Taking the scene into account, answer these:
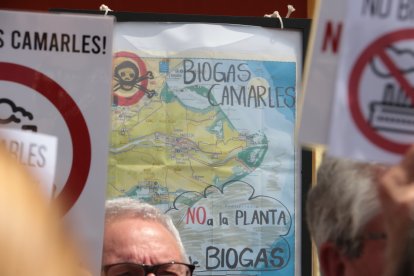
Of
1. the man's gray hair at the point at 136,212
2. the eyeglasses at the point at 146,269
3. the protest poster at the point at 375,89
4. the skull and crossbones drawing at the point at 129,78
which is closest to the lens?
the protest poster at the point at 375,89

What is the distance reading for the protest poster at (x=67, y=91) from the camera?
2.55 m

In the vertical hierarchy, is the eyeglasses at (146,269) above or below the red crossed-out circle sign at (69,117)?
below

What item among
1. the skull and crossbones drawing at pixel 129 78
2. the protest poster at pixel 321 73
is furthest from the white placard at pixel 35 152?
the skull and crossbones drawing at pixel 129 78

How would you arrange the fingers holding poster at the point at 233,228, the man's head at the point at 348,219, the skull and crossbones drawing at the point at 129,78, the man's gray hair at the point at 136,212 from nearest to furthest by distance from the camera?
the man's head at the point at 348,219 < the man's gray hair at the point at 136,212 < the fingers holding poster at the point at 233,228 < the skull and crossbones drawing at the point at 129,78

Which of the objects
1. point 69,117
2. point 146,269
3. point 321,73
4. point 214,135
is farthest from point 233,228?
point 321,73

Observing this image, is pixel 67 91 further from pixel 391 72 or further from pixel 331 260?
pixel 391 72

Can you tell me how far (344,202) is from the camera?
2.38 meters

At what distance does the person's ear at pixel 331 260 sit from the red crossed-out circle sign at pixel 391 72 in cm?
51

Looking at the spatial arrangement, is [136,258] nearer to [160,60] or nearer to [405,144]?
[160,60]

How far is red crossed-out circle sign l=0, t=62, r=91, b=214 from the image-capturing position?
2.54 meters

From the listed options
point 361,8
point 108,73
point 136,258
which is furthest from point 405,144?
point 136,258

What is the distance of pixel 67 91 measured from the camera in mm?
2596

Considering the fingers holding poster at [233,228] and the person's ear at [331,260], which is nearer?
the person's ear at [331,260]

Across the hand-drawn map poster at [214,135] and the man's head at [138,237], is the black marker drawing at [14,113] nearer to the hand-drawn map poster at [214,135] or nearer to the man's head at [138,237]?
the man's head at [138,237]
